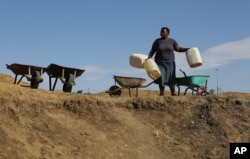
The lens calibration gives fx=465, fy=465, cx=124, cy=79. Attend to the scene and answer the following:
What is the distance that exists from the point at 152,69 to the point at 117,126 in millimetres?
2566

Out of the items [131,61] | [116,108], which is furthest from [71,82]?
[116,108]

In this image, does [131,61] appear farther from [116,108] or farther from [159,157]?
[159,157]

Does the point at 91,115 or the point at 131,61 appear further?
the point at 131,61

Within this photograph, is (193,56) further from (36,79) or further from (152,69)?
(36,79)

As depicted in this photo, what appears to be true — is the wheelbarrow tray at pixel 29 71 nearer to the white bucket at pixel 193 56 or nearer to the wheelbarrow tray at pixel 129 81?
the wheelbarrow tray at pixel 129 81

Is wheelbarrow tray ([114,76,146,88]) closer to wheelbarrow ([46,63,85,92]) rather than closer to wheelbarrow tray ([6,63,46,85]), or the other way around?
wheelbarrow ([46,63,85,92])

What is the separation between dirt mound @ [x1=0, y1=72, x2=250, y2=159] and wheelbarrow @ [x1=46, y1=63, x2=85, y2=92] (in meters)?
1.99

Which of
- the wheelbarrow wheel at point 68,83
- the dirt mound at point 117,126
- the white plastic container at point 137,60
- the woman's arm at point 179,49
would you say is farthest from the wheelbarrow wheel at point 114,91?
the dirt mound at point 117,126

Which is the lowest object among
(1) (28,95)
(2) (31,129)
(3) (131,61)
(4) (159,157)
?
(4) (159,157)

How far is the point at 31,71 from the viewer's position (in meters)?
12.3

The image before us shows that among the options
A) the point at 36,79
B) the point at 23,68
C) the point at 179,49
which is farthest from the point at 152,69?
the point at 23,68

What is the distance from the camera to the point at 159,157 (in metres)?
8.83

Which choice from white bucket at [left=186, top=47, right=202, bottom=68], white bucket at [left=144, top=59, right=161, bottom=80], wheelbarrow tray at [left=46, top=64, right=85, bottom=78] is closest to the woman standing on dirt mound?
white bucket at [left=144, top=59, right=161, bottom=80]

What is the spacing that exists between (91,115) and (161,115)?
1.58 m
